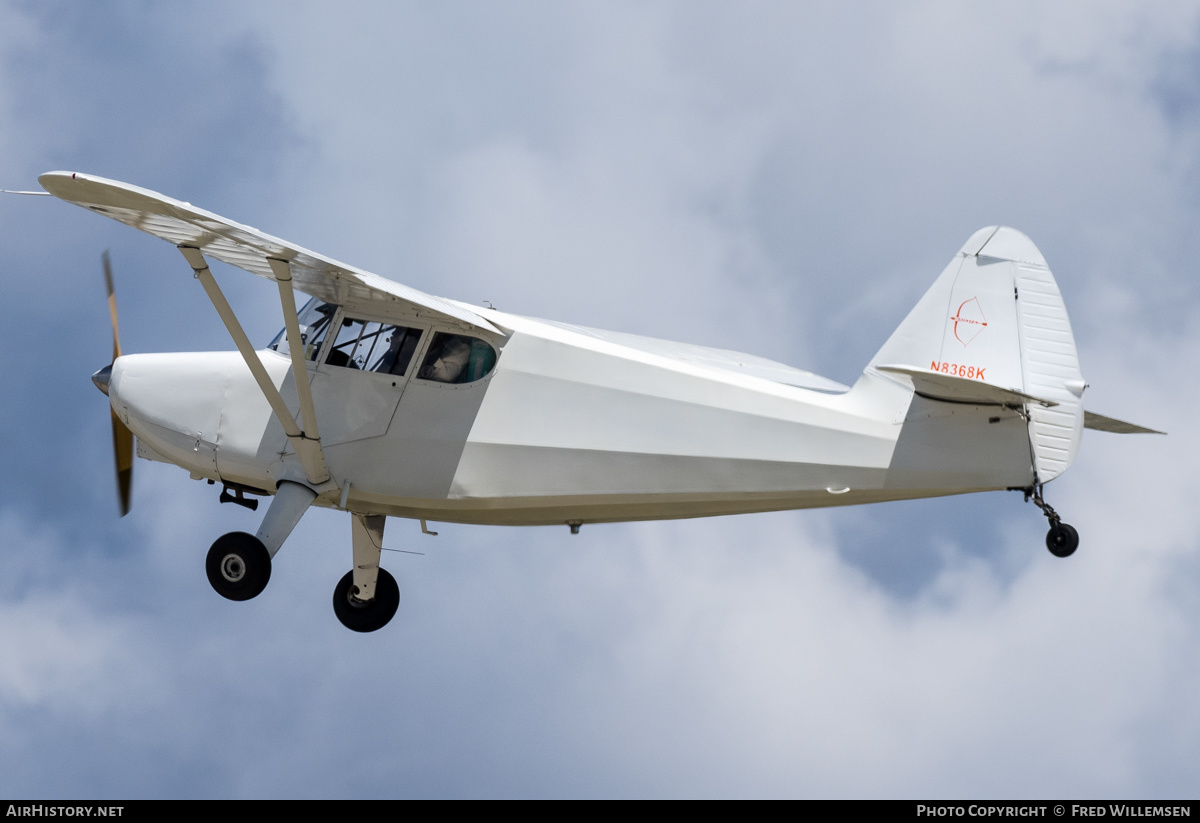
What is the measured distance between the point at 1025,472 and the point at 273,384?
5.85 m

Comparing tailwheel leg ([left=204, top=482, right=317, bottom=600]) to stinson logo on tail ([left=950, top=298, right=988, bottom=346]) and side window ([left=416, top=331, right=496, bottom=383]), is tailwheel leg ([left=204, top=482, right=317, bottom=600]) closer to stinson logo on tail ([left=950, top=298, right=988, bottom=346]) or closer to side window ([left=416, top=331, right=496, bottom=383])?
side window ([left=416, top=331, right=496, bottom=383])

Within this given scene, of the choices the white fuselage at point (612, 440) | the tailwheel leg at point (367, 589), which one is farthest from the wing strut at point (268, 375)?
the tailwheel leg at point (367, 589)

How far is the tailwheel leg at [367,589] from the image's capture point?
14.6 m

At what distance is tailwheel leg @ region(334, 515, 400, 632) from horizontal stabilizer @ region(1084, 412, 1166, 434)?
6.13 meters

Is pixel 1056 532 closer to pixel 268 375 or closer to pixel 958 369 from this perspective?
→ pixel 958 369

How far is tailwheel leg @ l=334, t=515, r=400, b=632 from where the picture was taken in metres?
14.6

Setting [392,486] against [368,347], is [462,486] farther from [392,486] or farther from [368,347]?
[368,347]

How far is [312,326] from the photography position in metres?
13.4

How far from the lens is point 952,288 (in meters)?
12.6

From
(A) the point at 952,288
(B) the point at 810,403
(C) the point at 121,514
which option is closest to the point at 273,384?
(C) the point at 121,514

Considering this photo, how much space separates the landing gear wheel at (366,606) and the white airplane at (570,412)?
1.49 m

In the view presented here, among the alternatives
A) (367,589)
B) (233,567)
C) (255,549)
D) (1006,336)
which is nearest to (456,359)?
(255,549)

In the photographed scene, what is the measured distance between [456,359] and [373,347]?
0.75 m

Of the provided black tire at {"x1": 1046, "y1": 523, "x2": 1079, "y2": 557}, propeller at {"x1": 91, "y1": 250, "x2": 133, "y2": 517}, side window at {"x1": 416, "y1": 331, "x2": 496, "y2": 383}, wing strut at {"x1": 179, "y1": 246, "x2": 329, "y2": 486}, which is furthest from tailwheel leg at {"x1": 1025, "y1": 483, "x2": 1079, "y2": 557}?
propeller at {"x1": 91, "y1": 250, "x2": 133, "y2": 517}
